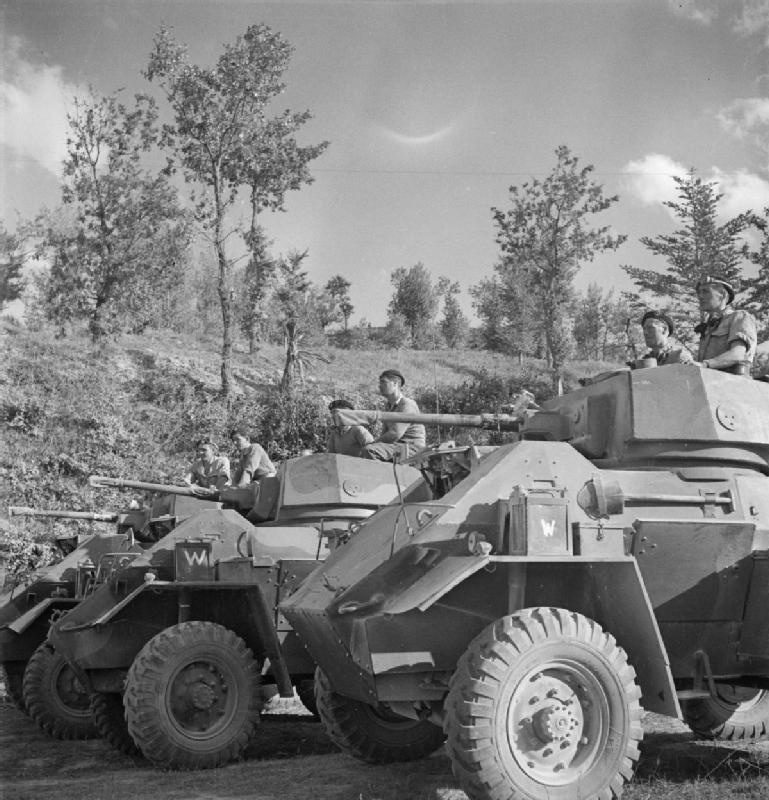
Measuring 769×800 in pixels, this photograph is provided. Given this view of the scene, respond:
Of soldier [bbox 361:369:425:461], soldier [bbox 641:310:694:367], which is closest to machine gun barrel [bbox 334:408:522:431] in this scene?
soldier [bbox 641:310:694:367]

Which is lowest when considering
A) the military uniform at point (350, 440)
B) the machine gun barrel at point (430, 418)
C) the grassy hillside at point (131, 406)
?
the machine gun barrel at point (430, 418)

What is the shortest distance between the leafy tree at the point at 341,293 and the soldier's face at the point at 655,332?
1962 inches

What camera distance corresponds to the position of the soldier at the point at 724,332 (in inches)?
324

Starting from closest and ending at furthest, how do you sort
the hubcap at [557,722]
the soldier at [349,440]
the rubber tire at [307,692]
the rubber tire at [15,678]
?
1. the hubcap at [557,722]
2. the rubber tire at [307,692]
3. the soldier at [349,440]
4. the rubber tire at [15,678]

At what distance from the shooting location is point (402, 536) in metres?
6.96

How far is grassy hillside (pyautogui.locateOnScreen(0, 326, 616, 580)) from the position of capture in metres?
25.9

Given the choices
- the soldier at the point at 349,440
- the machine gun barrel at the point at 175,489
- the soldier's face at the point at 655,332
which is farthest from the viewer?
the machine gun barrel at the point at 175,489

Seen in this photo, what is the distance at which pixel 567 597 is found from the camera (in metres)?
6.73

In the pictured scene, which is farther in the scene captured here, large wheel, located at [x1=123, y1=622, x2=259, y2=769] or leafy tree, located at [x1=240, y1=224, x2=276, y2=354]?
leafy tree, located at [x1=240, y1=224, x2=276, y2=354]

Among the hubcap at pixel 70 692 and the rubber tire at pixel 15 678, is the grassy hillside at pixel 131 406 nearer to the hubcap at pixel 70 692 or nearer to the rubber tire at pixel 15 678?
the rubber tire at pixel 15 678

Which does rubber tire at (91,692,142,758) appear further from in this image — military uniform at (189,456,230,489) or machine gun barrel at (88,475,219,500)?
military uniform at (189,456,230,489)

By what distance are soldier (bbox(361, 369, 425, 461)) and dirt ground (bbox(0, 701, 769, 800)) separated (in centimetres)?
288


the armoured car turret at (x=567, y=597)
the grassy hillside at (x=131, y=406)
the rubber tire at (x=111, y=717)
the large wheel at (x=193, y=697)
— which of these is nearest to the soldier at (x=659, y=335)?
the armoured car turret at (x=567, y=597)

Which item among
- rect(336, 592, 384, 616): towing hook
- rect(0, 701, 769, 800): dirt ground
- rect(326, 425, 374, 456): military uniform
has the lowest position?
rect(0, 701, 769, 800): dirt ground
